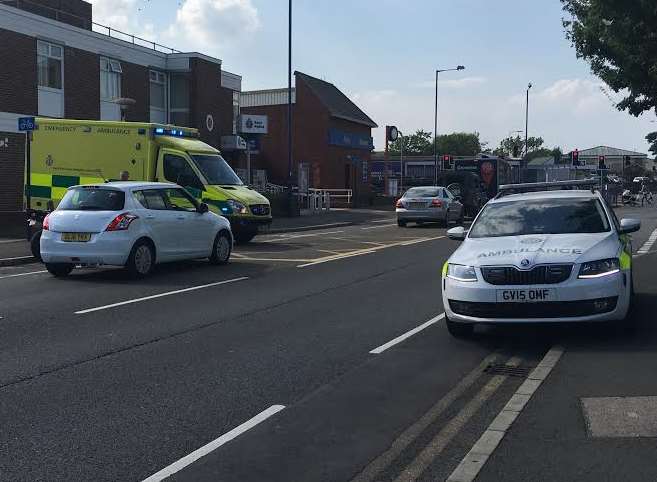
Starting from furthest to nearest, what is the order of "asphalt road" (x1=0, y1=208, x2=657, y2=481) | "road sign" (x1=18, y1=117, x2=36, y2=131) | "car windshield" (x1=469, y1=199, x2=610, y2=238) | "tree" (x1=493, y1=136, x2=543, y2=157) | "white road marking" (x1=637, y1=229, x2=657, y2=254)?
1. "tree" (x1=493, y1=136, x2=543, y2=157)
2. "white road marking" (x1=637, y1=229, x2=657, y2=254)
3. "road sign" (x1=18, y1=117, x2=36, y2=131)
4. "car windshield" (x1=469, y1=199, x2=610, y2=238)
5. "asphalt road" (x1=0, y1=208, x2=657, y2=481)

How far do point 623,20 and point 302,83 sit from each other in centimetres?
3383

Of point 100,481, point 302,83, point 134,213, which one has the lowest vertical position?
point 100,481

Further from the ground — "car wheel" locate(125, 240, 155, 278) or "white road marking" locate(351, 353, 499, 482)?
"car wheel" locate(125, 240, 155, 278)

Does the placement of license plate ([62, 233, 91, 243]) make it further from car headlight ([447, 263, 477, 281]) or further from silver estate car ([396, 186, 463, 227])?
silver estate car ([396, 186, 463, 227])

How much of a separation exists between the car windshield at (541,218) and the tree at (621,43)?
26.2 ft

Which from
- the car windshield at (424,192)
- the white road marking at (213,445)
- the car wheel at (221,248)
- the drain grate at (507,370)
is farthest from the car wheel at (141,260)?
the car windshield at (424,192)

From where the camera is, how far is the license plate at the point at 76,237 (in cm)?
1234

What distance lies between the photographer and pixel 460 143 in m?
132

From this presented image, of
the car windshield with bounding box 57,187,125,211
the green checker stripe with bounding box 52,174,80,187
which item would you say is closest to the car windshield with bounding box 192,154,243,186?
the green checker stripe with bounding box 52,174,80,187

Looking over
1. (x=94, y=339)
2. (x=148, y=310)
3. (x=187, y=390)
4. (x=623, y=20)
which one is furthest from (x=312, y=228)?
(x=187, y=390)

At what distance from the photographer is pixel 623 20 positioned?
16547 millimetres

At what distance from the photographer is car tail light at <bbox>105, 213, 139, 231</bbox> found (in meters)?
12.4

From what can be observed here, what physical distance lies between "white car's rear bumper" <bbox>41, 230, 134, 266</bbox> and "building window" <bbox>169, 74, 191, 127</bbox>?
2618 cm

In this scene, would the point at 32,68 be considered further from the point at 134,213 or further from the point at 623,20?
the point at 623,20
